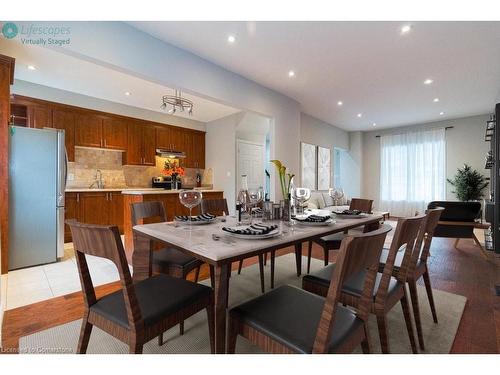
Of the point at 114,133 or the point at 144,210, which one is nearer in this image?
the point at 144,210

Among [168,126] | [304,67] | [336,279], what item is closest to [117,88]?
[168,126]

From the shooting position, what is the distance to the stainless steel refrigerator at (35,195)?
2734 mm

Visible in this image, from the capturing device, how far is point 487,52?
3.01m

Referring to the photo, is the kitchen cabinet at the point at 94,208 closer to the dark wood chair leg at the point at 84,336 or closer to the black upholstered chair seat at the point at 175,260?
the black upholstered chair seat at the point at 175,260

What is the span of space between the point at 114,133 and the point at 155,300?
439cm

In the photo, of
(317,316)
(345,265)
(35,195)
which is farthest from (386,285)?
(35,195)

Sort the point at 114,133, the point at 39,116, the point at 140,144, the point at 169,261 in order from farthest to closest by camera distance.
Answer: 1. the point at 140,144
2. the point at 114,133
3. the point at 39,116
4. the point at 169,261

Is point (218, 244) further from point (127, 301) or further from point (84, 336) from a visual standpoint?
point (84, 336)

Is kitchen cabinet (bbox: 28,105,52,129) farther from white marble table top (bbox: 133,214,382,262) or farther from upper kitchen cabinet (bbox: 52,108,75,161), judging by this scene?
white marble table top (bbox: 133,214,382,262)

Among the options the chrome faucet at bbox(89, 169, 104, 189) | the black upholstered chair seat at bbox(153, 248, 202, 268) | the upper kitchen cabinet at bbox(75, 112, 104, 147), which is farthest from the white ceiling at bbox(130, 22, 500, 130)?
the chrome faucet at bbox(89, 169, 104, 189)

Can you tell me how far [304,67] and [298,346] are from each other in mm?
3403

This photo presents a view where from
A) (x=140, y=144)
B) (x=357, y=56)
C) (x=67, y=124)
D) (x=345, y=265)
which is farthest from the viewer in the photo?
(x=140, y=144)

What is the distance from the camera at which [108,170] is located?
4.91 metres

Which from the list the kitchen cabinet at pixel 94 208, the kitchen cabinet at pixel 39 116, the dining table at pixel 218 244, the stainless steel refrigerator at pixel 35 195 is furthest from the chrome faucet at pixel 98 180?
the dining table at pixel 218 244
